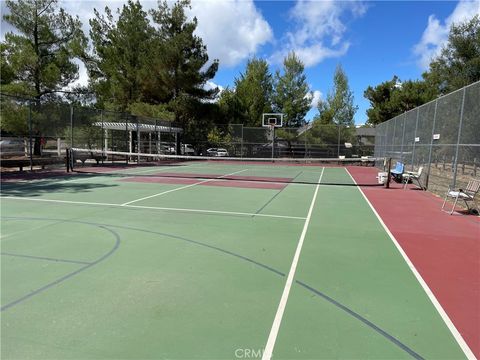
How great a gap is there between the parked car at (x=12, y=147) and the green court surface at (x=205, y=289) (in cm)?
1171

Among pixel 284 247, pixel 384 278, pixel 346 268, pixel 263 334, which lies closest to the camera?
pixel 263 334

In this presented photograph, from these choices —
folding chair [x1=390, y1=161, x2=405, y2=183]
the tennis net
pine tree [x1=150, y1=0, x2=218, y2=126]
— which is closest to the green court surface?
the tennis net

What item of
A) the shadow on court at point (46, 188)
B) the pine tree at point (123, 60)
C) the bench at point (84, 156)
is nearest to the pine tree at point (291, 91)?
the pine tree at point (123, 60)

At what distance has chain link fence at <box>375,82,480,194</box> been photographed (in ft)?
33.9

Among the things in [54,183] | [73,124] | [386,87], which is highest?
[386,87]

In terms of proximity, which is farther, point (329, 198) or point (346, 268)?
point (329, 198)

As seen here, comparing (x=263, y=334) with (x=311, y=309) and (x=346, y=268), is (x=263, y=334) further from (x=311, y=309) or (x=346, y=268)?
(x=346, y=268)

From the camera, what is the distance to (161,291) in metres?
4.52

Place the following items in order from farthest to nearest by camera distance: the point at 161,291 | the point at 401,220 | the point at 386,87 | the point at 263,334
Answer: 1. the point at 386,87
2. the point at 401,220
3. the point at 161,291
4. the point at 263,334

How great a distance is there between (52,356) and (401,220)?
7.85 meters

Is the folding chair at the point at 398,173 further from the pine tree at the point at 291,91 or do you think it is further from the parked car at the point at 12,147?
the pine tree at the point at 291,91

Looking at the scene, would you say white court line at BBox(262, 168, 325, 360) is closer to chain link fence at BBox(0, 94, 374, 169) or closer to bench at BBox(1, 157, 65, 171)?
bench at BBox(1, 157, 65, 171)

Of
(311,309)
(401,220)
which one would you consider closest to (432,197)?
(401,220)

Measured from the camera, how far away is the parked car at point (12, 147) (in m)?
18.9
